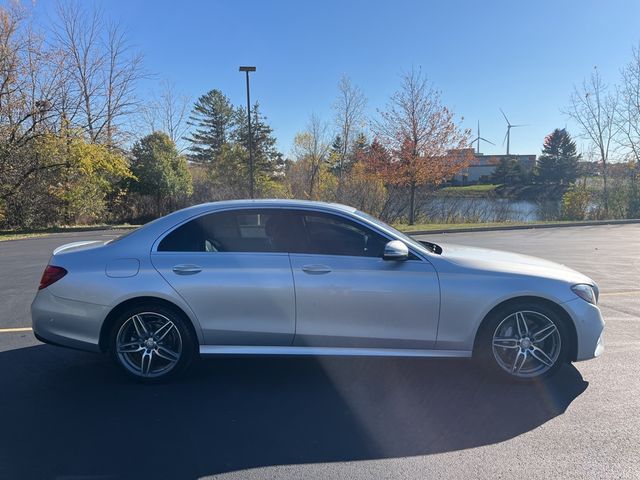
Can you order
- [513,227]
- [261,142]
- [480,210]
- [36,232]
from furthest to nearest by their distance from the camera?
1. [261,142]
2. [480,210]
3. [513,227]
4. [36,232]

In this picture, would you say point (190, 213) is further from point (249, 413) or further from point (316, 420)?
point (316, 420)

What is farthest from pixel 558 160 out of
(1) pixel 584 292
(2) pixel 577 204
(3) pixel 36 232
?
(1) pixel 584 292

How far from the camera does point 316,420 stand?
342 cm

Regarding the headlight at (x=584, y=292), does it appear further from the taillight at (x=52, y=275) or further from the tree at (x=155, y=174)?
the tree at (x=155, y=174)

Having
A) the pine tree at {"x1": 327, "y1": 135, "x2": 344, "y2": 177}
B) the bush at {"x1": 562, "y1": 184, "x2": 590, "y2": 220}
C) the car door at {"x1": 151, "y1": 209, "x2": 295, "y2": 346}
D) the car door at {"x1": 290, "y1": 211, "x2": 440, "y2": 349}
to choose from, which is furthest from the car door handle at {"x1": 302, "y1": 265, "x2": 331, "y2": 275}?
the pine tree at {"x1": 327, "y1": 135, "x2": 344, "y2": 177}

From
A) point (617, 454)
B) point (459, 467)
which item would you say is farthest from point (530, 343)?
point (459, 467)

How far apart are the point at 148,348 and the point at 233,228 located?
50.2 inches

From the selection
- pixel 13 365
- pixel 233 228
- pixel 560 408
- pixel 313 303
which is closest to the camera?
pixel 560 408

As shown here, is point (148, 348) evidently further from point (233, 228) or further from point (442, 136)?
point (442, 136)

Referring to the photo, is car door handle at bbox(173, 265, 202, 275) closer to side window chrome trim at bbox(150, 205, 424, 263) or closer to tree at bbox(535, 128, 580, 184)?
side window chrome trim at bbox(150, 205, 424, 263)

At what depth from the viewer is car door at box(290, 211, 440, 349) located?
12.6ft

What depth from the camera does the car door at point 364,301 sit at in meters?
3.83

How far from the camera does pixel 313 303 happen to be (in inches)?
151

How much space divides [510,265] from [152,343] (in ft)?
10.5
